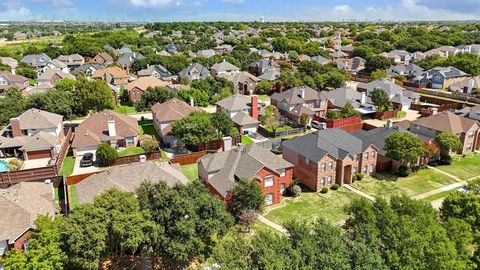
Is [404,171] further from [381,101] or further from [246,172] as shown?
[381,101]

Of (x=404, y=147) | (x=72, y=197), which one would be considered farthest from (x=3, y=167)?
(x=404, y=147)

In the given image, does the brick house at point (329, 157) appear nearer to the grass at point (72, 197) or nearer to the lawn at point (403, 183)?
the lawn at point (403, 183)

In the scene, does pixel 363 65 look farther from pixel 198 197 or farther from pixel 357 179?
pixel 198 197

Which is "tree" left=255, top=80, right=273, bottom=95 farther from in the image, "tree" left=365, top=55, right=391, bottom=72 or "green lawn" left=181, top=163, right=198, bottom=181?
"green lawn" left=181, top=163, right=198, bottom=181

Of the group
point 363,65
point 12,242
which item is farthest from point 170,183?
point 363,65

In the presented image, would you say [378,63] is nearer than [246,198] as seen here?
No

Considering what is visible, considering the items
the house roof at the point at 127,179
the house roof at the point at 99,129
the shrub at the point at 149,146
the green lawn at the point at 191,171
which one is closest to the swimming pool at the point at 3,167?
the house roof at the point at 99,129

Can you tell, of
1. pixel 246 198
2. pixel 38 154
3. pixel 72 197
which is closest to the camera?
pixel 246 198

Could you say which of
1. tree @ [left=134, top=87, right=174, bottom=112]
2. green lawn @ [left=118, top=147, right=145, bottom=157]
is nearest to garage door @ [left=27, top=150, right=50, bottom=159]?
green lawn @ [left=118, top=147, right=145, bottom=157]
